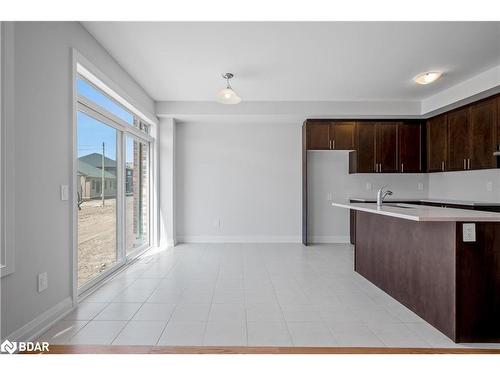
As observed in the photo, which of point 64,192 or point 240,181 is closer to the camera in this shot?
point 64,192

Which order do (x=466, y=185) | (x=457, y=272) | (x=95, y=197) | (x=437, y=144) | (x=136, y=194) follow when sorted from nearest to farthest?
1. (x=457, y=272)
2. (x=95, y=197)
3. (x=136, y=194)
4. (x=466, y=185)
5. (x=437, y=144)

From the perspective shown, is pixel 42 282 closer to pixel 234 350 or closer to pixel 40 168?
pixel 40 168

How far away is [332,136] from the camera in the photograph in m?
5.33

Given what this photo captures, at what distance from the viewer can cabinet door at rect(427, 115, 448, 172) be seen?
4.84m

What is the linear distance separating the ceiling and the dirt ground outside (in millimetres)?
1776

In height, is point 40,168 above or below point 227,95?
below

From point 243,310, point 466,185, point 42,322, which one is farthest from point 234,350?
point 466,185

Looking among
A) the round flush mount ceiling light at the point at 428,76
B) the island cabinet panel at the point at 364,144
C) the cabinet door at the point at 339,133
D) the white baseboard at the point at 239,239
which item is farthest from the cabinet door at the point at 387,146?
the white baseboard at the point at 239,239

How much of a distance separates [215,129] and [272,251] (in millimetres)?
2611

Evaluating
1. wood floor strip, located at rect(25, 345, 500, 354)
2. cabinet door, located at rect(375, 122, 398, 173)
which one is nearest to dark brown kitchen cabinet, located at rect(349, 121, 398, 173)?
cabinet door, located at rect(375, 122, 398, 173)

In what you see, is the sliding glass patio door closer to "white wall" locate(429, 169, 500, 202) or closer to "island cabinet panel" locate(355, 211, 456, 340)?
"island cabinet panel" locate(355, 211, 456, 340)

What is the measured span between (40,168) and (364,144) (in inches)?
191
